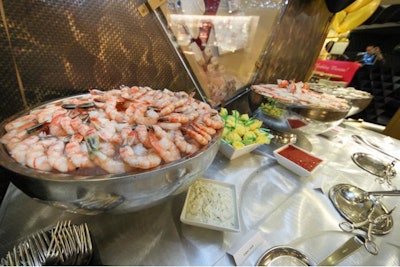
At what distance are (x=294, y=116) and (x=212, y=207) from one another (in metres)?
0.90

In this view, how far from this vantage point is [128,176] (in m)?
0.46

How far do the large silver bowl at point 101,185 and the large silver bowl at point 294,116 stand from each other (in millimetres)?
951

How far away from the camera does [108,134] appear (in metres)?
0.57

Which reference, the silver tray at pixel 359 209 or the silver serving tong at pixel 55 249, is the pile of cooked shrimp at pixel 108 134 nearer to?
the silver serving tong at pixel 55 249

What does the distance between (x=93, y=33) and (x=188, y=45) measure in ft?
1.87

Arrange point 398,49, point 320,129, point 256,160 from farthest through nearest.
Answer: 1. point 398,49
2. point 320,129
3. point 256,160

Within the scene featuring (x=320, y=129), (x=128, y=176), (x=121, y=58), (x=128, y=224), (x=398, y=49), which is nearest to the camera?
(x=128, y=176)

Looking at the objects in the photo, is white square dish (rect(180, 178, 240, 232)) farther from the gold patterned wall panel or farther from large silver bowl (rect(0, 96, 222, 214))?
the gold patterned wall panel

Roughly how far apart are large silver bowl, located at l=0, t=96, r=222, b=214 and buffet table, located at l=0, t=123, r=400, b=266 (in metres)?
0.17

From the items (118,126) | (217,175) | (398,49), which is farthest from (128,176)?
(398,49)

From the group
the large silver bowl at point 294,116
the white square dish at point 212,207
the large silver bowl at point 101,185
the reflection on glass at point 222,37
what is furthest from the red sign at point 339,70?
the large silver bowl at point 101,185

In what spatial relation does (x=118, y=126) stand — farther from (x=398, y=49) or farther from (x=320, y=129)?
(x=398, y=49)

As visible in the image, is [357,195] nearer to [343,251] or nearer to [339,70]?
[343,251]

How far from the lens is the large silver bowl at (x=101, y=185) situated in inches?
17.4
